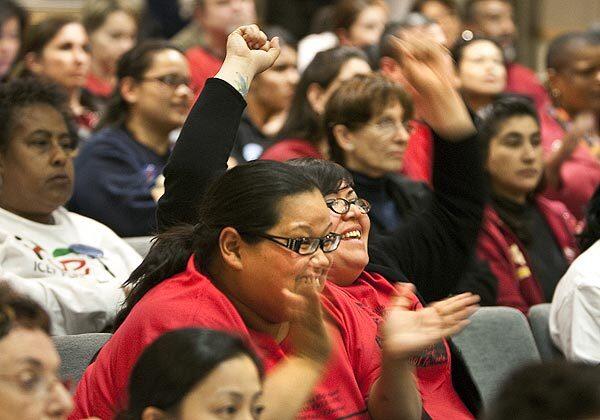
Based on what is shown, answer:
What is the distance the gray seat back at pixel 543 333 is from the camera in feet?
9.16

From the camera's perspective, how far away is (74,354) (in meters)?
2.18

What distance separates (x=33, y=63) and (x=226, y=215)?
2930 millimetres

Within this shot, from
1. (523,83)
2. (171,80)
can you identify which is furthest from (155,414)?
(523,83)

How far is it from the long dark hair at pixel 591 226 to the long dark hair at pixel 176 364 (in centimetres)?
159

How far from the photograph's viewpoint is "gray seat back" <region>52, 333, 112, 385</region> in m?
2.17

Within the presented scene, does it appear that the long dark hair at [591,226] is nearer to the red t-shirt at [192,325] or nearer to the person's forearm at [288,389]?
the red t-shirt at [192,325]

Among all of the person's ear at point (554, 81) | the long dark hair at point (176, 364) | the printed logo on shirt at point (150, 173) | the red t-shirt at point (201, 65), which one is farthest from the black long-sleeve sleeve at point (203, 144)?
the person's ear at point (554, 81)

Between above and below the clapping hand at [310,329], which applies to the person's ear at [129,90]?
below

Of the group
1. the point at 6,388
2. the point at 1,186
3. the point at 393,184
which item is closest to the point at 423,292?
the point at 393,184

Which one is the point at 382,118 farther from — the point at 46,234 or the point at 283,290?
the point at 283,290

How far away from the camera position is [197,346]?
61.3 inches

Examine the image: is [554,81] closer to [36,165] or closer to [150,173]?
[150,173]

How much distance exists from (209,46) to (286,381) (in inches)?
144

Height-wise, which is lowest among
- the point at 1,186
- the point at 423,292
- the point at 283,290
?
the point at 423,292
